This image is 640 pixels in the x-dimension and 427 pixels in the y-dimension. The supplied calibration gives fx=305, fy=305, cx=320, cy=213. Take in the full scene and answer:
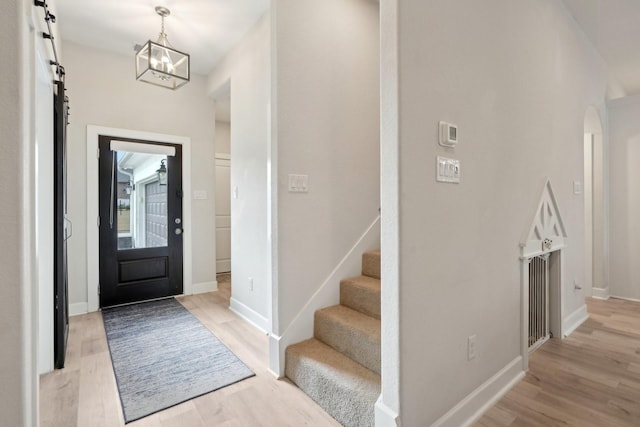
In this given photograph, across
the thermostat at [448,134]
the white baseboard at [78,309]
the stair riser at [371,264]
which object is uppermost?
the thermostat at [448,134]

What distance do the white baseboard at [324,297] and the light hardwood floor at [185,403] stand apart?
0.19 meters

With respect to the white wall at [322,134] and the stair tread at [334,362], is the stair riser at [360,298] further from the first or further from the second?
the stair tread at [334,362]

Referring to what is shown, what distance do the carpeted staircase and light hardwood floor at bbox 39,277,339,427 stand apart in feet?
0.34

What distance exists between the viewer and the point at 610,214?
12.7ft

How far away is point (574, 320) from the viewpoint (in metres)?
2.98

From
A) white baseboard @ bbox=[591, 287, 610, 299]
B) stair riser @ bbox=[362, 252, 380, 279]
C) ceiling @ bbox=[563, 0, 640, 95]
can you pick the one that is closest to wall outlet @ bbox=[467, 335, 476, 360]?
stair riser @ bbox=[362, 252, 380, 279]

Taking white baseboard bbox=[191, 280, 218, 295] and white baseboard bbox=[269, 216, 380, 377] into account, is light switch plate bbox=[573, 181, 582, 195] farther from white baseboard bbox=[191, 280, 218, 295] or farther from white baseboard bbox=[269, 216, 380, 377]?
white baseboard bbox=[191, 280, 218, 295]

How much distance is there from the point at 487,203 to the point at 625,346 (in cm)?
207

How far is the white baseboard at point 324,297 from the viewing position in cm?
213

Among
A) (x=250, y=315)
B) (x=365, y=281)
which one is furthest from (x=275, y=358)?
(x=250, y=315)

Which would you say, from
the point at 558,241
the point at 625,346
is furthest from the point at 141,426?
the point at 625,346

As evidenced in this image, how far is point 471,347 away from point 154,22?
3.94 metres

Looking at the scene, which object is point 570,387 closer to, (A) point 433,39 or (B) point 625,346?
(B) point 625,346

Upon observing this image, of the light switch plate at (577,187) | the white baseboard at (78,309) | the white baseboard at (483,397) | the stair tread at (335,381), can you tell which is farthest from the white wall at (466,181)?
the white baseboard at (78,309)
